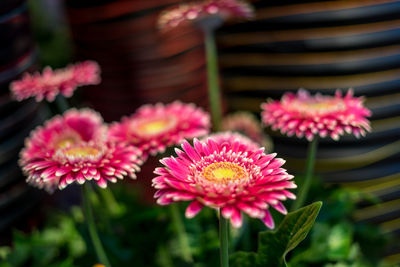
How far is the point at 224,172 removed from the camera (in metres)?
0.27

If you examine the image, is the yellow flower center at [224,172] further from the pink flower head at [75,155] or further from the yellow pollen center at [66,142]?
the yellow pollen center at [66,142]

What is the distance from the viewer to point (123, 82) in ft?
2.26

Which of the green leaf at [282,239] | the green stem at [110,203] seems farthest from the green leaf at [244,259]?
the green stem at [110,203]

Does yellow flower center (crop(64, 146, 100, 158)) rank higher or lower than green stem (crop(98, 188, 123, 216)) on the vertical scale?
higher

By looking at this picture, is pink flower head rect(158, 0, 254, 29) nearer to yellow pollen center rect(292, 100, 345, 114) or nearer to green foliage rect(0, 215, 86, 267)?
yellow pollen center rect(292, 100, 345, 114)

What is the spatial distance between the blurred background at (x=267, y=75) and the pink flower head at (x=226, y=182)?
201 millimetres

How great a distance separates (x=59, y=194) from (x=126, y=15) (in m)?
0.32

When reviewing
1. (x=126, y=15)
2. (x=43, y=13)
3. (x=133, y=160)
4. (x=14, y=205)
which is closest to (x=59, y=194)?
(x=14, y=205)

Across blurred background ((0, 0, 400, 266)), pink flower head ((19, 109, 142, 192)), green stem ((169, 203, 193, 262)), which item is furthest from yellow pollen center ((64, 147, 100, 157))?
blurred background ((0, 0, 400, 266))

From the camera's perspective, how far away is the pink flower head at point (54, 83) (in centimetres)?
44

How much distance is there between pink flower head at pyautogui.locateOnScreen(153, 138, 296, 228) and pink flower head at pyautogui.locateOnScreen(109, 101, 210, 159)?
0.10 metres

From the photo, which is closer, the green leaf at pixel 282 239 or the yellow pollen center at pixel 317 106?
the green leaf at pixel 282 239

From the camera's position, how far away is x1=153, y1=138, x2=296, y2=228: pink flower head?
0.24 meters

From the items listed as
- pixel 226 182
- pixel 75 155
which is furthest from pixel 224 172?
pixel 75 155
